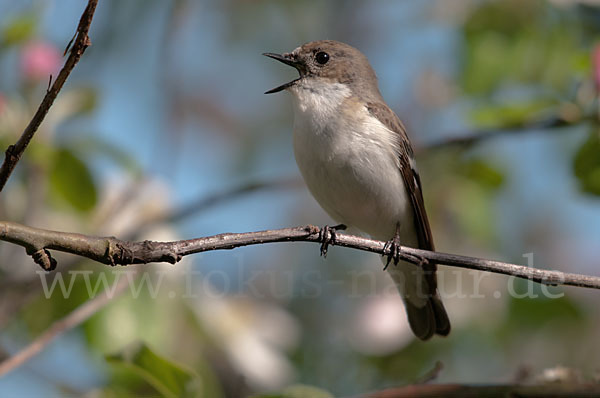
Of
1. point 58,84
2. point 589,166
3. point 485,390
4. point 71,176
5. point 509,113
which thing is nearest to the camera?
point 58,84

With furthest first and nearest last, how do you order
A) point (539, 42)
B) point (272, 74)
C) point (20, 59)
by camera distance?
1. point (272, 74)
2. point (539, 42)
3. point (20, 59)

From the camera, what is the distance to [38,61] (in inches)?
157

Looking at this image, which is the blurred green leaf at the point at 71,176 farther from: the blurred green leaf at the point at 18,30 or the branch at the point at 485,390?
the branch at the point at 485,390

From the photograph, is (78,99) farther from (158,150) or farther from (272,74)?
(272,74)

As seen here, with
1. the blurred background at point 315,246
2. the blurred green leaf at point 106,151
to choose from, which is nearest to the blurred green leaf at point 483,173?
the blurred background at point 315,246

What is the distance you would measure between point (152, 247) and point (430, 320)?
97.0 inches

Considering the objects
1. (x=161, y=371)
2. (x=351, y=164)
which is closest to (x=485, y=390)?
(x=161, y=371)

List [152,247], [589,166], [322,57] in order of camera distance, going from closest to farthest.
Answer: [152,247] → [589,166] → [322,57]

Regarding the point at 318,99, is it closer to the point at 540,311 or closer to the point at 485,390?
the point at 540,311

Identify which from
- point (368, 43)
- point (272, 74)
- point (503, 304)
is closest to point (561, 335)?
point (503, 304)

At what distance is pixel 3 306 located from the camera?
3482 mm

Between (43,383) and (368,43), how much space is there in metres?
5.09

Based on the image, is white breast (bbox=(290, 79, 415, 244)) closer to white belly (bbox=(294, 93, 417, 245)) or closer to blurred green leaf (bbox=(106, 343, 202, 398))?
white belly (bbox=(294, 93, 417, 245))

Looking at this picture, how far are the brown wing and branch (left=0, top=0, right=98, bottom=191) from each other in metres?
2.40
